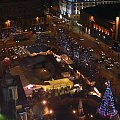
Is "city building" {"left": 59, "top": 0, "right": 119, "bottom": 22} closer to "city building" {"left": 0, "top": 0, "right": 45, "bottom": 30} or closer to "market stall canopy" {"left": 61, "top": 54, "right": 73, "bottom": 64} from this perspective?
"city building" {"left": 0, "top": 0, "right": 45, "bottom": 30}

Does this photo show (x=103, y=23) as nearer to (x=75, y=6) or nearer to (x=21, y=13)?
(x=21, y=13)

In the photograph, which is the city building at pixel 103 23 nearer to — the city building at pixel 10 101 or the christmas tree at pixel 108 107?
the christmas tree at pixel 108 107

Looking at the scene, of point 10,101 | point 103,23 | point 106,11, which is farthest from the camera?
point 106,11

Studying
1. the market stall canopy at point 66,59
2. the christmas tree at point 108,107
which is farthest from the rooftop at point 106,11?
the christmas tree at point 108,107

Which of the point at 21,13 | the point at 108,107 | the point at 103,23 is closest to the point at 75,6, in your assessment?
the point at 21,13

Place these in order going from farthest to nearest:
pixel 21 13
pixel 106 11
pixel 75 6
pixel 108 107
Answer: pixel 75 6, pixel 106 11, pixel 21 13, pixel 108 107

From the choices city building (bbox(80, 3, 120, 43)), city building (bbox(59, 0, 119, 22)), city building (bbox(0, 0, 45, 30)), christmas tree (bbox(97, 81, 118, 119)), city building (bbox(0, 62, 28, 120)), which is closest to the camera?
city building (bbox(0, 62, 28, 120))

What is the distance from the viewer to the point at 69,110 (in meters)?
31.8

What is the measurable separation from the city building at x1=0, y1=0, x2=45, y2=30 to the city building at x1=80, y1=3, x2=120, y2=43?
Answer: 12474 millimetres

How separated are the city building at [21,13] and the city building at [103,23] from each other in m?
12.5

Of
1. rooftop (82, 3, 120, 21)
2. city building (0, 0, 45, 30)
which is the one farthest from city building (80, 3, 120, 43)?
city building (0, 0, 45, 30)

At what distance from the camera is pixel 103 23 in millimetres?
69938

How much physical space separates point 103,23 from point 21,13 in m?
22.3

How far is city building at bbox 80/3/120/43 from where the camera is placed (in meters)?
65.7
